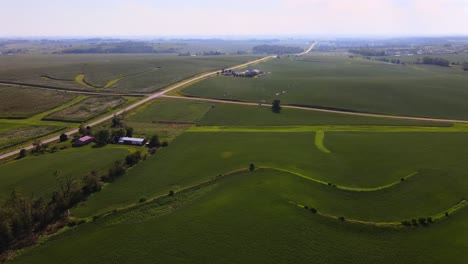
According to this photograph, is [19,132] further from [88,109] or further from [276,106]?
[276,106]

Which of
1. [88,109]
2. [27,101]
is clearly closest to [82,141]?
[88,109]

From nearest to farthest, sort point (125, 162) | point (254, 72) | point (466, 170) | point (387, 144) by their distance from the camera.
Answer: point (466, 170)
point (125, 162)
point (387, 144)
point (254, 72)

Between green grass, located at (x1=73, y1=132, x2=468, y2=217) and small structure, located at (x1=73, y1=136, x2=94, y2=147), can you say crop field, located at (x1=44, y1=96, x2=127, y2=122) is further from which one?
green grass, located at (x1=73, y1=132, x2=468, y2=217)

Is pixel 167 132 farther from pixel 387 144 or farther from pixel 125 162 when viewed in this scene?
pixel 387 144

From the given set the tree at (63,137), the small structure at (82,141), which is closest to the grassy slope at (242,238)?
the small structure at (82,141)

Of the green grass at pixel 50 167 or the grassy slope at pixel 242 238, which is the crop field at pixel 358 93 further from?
the grassy slope at pixel 242 238

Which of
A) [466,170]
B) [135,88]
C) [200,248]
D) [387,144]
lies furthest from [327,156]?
[135,88]
